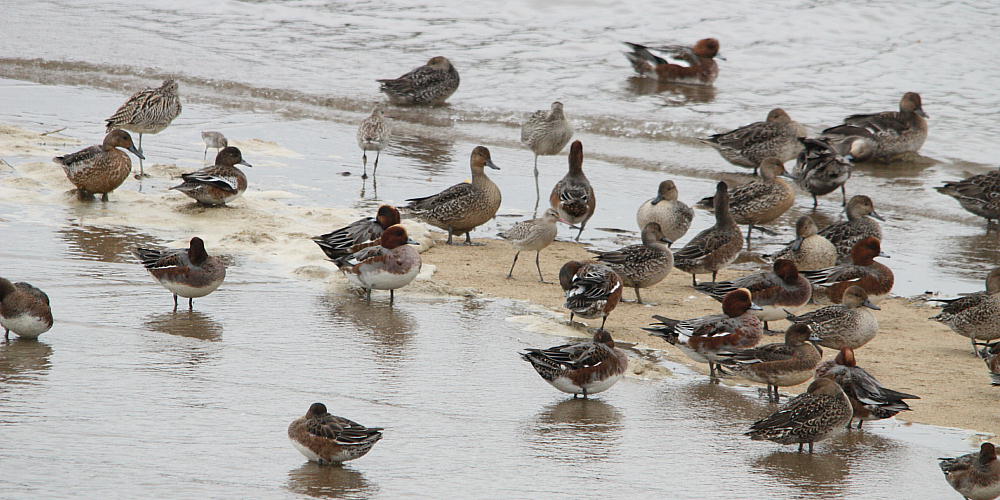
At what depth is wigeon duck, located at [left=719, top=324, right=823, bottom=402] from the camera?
24.8 ft

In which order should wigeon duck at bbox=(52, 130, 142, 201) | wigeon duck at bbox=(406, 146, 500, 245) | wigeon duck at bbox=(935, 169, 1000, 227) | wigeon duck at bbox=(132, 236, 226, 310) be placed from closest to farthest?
wigeon duck at bbox=(132, 236, 226, 310) → wigeon duck at bbox=(52, 130, 142, 201) → wigeon duck at bbox=(406, 146, 500, 245) → wigeon duck at bbox=(935, 169, 1000, 227)

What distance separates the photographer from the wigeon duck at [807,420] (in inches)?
255

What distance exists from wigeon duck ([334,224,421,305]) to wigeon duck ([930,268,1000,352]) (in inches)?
171

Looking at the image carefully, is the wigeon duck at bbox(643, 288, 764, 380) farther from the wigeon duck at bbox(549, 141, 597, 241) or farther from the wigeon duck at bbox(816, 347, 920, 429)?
the wigeon duck at bbox(549, 141, 597, 241)

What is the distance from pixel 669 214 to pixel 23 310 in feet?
22.1

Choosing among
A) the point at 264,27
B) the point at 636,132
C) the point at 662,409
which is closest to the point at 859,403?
the point at 662,409

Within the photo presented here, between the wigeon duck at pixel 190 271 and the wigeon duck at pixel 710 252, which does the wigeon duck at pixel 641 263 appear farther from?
the wigeon duck at pixel 190 271

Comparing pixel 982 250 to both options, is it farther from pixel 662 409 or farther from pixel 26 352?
pixel 26 352

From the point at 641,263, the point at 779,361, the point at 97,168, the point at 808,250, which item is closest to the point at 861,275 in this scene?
the point at 808,250

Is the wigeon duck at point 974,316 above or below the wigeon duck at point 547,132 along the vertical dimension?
below

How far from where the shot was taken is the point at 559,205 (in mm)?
11961

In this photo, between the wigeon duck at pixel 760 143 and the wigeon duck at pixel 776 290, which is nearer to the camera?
the wigeon duck at pixel 776 290

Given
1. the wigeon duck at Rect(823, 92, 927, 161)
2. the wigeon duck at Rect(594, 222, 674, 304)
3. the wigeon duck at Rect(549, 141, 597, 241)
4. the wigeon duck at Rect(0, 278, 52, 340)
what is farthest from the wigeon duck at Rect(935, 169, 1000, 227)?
the wigeon duck at Rect(0, 278, 52, 340)

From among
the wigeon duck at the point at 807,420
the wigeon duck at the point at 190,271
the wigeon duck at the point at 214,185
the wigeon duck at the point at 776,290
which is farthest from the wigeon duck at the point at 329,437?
the wigeon duck at the point at 214,185
